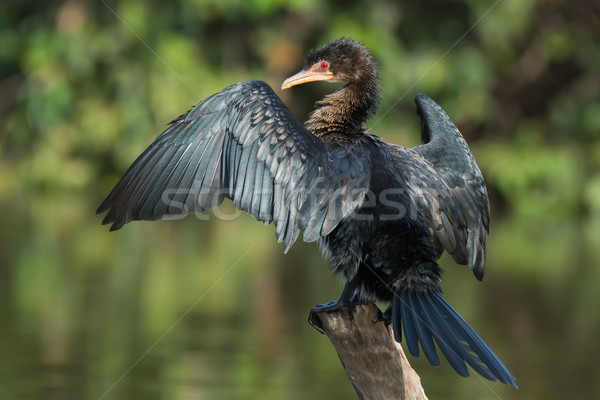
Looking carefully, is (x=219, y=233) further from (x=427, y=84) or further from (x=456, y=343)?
(x=456, y=343)

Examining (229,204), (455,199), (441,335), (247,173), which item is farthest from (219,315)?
(229,204)

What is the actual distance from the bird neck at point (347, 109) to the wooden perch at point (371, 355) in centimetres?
89

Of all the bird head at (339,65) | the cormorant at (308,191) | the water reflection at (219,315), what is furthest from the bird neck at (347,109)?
the water reflection at (219,315)

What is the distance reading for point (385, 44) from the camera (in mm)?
13805

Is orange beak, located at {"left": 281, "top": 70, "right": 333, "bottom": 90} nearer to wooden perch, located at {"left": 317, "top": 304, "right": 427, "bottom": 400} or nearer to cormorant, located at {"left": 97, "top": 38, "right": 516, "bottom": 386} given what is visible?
cormorant, located at {"left": 97, "top": 38, "right": 516, "bottom": 386}

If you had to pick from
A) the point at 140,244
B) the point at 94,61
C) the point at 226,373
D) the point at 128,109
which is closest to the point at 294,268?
the point at 140,244

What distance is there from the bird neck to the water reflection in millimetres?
1998

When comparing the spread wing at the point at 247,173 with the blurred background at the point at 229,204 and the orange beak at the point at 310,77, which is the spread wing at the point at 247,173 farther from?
the blurred background at the point at 229,204

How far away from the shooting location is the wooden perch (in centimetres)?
362

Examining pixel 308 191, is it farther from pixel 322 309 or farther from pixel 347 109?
pixel 347 109

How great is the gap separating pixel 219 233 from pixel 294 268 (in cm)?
236

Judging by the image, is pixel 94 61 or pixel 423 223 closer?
pixel 423 223

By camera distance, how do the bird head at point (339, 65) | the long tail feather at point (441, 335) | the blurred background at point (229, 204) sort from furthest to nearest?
the blurred background at point (229, 204) < the bird head at point (339, 65) < the long tail feather at point (441, 335)

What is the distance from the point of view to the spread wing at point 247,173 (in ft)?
12.2
